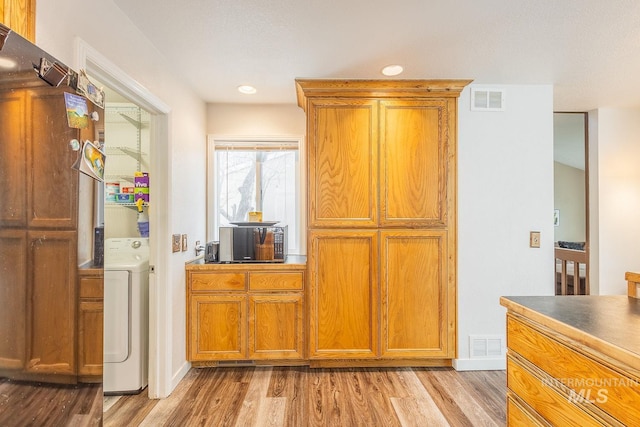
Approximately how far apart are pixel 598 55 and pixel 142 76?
120 inches

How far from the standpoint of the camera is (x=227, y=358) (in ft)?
8.48

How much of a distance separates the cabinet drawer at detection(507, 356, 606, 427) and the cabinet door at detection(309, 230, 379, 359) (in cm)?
130

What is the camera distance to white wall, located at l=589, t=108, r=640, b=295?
320 cm

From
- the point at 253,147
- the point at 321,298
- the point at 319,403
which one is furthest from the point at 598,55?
the point at 319,403

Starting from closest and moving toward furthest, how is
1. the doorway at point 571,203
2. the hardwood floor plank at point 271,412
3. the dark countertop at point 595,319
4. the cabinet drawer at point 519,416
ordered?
the dark countertop at point 595,319, the cabinet drawer at point 519,416, the hardwood floor plank at point 271,412, the doorway at point 571,203

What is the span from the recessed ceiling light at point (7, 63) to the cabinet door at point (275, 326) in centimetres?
211

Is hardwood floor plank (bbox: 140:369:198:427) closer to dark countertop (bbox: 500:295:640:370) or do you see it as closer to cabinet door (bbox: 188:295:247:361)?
cabinet door (bbox: 188:295:247:361)

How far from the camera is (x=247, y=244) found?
2.72 m

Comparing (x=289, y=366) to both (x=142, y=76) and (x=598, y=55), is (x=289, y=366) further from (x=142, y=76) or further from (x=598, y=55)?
(x=598, y=55)

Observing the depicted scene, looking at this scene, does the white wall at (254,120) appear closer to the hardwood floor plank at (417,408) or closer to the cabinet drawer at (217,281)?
the cabinet drawer at (217,281)

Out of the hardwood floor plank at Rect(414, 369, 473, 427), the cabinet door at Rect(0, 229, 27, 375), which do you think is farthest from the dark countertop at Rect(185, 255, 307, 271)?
the cabinet door at Rect(0, 229, 27, 375)

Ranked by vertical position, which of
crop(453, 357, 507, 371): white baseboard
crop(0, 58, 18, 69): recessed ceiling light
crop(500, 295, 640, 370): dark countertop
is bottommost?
crop(453, 357, 507, 371): white baseboard

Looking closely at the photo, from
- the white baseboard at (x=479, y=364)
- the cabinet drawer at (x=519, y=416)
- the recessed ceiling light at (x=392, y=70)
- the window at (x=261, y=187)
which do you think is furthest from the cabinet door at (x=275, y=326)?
the recessed ceiling light at (x=392, y=70)

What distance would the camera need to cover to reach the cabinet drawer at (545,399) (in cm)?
100
